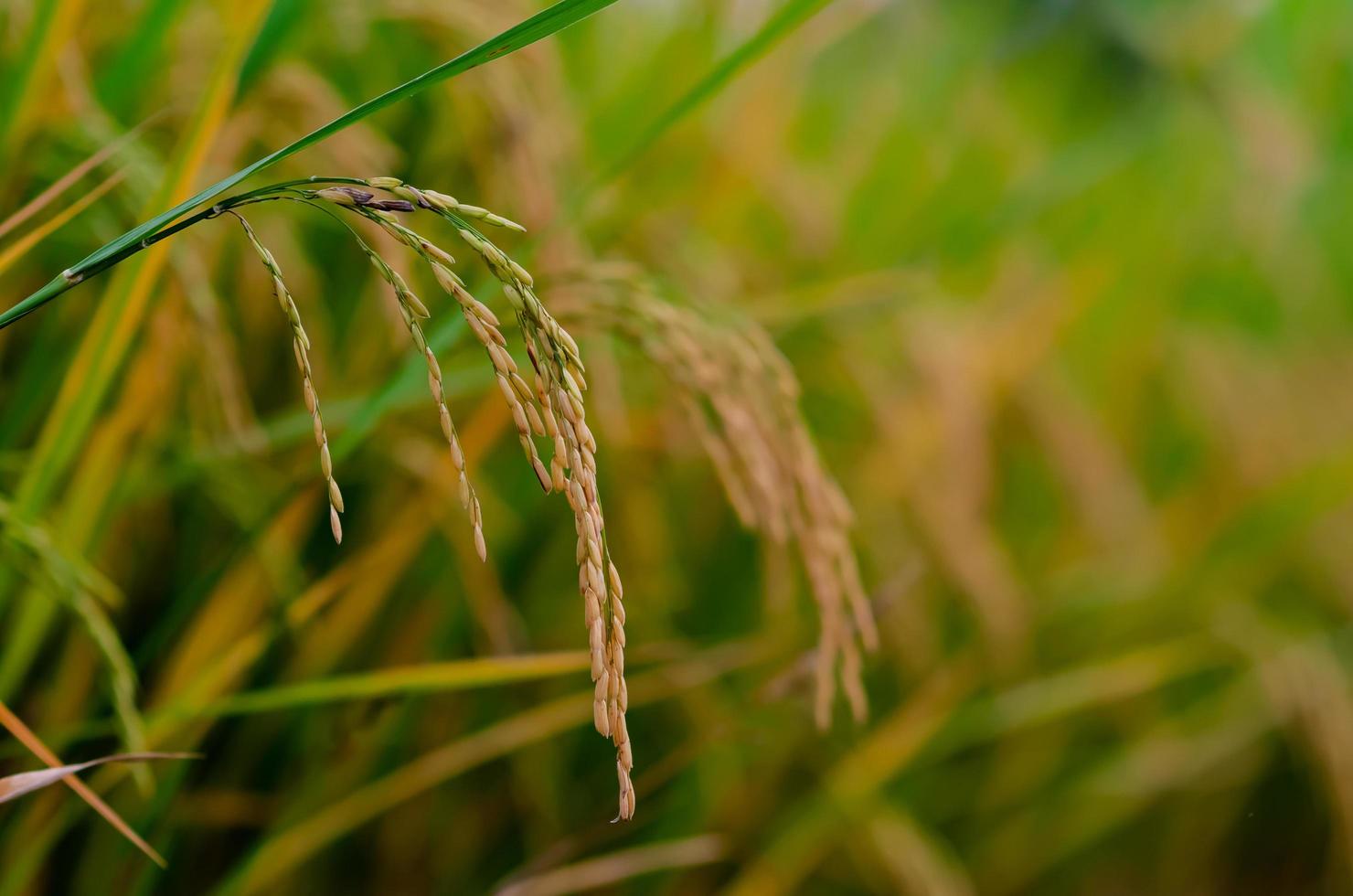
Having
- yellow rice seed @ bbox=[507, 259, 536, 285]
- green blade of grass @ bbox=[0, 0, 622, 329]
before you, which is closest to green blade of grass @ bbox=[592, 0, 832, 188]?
green blade of grass @ bbox=[0, 0, 622, 329]

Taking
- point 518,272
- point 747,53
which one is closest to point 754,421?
point 747,53

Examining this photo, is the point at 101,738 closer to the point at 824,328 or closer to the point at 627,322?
the point at 627,322

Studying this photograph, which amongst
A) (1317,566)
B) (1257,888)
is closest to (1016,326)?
(1317,566)

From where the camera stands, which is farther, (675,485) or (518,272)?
(675,485)

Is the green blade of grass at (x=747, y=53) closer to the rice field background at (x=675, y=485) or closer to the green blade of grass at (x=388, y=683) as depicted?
the rice field background at (x=675, y=485)

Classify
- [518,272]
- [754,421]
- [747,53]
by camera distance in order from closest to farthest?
[518,272] → [747,53] → [754,421]

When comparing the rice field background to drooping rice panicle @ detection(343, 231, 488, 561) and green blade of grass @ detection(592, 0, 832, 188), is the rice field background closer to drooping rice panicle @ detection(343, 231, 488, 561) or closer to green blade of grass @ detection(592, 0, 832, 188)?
green blade of grass @ detection(592, 0, 832, 188)

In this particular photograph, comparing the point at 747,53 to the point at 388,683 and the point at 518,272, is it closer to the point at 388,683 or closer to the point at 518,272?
the point at 518,272

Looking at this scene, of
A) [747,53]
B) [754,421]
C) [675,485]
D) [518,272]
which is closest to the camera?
[518,272]
